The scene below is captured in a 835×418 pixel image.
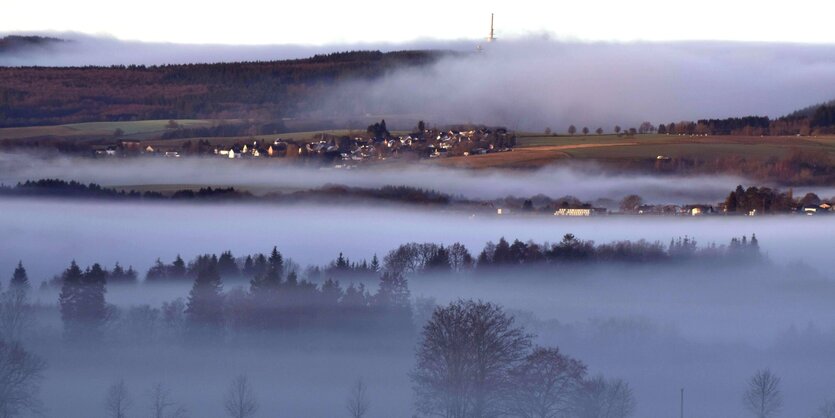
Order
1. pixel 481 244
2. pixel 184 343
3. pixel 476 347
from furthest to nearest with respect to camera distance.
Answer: pixel 481 244 < pixel 184 343 < pixel 476 347

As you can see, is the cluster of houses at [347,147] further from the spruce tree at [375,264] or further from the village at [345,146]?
the spruce tree at [375,264]

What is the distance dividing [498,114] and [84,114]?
22.0m

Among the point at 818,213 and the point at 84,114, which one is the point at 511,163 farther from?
the point at 84,114

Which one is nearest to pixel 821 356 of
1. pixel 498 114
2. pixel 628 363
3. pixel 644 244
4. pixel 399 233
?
pixel 628 363

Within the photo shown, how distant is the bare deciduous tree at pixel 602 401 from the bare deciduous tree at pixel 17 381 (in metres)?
14.1

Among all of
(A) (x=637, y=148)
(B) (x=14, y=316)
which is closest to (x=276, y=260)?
(B) (x=14, y=316)

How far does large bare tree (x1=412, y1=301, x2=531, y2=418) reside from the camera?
43.7 meters

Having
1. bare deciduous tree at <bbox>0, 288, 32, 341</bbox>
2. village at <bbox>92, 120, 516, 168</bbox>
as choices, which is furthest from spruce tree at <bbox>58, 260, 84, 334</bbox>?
village at <bbox>92, 120, 516, 168</bbox>

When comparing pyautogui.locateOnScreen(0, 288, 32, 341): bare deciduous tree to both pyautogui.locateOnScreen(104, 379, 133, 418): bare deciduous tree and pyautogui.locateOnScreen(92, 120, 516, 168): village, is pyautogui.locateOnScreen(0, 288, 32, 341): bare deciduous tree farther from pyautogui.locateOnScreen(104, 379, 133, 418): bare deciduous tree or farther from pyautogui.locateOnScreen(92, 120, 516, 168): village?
pyautogui.locateOnScreen(92, 120, 516, 168): village

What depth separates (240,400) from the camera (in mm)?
44906

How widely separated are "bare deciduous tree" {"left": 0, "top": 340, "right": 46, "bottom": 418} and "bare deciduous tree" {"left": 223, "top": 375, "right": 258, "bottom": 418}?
5070 millimetres

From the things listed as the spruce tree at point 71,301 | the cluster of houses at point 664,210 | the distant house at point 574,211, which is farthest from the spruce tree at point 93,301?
the distant house at point 574,211

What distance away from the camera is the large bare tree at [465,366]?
143 ft

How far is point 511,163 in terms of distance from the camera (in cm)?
7631
